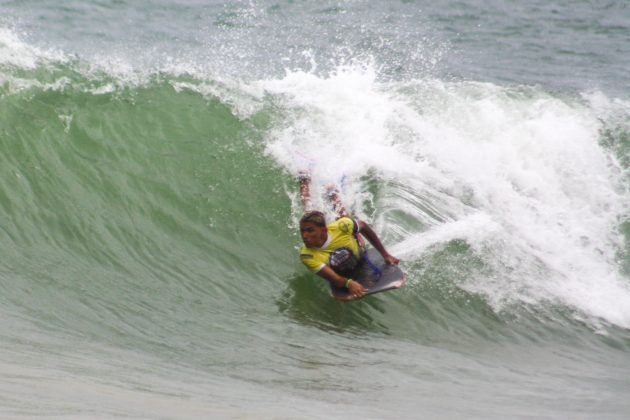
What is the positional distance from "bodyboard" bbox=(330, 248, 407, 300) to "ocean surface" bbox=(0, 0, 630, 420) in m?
0.19

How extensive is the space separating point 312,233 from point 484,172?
3466mm

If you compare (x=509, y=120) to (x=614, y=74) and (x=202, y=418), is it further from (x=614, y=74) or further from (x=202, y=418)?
(x=202, y=418)

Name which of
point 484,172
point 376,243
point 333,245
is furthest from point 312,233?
point 484,172

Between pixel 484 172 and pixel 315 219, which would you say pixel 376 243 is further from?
pixel 484 172

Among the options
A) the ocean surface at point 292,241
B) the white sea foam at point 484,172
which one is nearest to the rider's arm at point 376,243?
the ocean surface at point 292,241

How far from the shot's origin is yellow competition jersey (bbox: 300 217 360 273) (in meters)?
7.41

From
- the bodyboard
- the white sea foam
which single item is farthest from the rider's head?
the white sea foam

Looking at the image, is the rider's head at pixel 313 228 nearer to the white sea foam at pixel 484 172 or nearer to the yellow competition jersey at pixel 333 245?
the yellow competition jersey at pixel 333 245

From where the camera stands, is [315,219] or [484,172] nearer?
[315,219]

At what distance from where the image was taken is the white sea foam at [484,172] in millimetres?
8328

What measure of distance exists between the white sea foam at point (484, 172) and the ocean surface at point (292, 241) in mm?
30

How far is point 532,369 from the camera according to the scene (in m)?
6.25

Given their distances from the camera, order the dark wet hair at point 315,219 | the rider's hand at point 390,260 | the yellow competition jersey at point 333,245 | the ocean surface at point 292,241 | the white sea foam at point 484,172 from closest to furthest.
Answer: the ocean surface at point 292,241
the dark wet hair at point 315,219
the yellow competition jersey at point 333,245
the rider's hand at point 390,260
the white sea foam at point 484,172

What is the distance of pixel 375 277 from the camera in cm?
754
